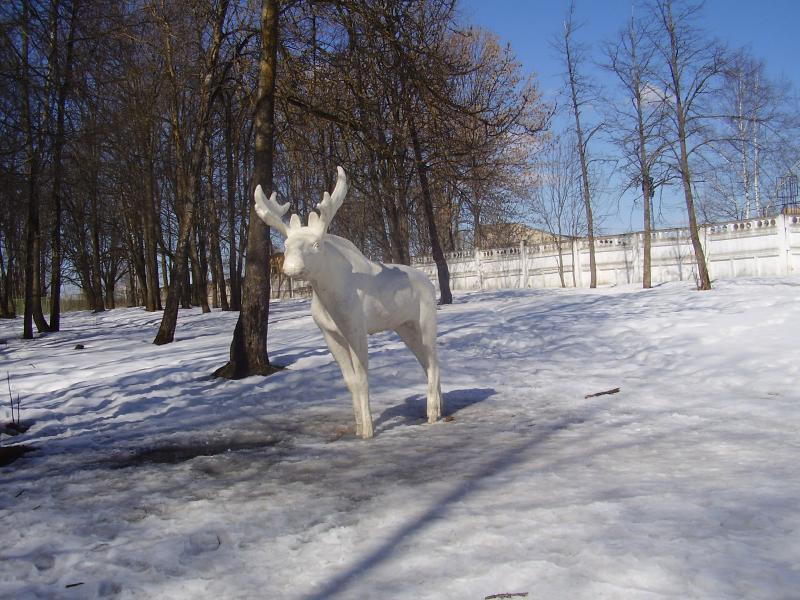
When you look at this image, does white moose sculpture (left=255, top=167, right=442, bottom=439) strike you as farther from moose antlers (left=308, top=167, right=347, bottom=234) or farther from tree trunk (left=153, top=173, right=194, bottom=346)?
tree trunk (left=153, top=173, right=194, bottom=346)

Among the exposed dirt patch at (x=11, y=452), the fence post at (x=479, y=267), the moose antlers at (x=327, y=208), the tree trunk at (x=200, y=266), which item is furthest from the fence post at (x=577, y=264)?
the exposed dirt patch at (x=11, y=452)

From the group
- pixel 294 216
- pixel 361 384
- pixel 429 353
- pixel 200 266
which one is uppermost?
pixel 200 266

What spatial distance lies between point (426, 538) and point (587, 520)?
2.66 feet

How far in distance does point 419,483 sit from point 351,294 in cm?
194

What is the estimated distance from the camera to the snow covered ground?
8.68ft

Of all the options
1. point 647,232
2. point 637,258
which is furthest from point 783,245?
point 637,258

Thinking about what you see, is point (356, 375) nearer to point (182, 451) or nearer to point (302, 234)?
point (302, 234)

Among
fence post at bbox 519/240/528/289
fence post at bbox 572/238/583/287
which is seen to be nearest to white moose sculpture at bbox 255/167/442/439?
fence post at bbox 572/238/583/287

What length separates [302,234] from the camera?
4.96 m

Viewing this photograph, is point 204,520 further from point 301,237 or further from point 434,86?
point 434,86

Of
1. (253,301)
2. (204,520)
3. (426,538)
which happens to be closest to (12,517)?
(204,520)

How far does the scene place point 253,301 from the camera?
8.79 metres

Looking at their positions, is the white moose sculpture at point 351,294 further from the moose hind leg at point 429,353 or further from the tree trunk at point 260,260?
the tree trunk at point 260,260

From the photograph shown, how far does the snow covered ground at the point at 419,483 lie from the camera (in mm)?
2646
